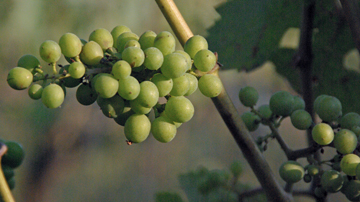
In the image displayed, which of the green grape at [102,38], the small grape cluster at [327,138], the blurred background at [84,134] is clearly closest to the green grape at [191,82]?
the green grape at [102,38]

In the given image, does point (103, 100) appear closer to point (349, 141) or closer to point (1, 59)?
point (349, 141)

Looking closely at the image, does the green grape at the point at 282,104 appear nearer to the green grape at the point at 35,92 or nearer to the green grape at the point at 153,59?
the green grape at the point at 153,59

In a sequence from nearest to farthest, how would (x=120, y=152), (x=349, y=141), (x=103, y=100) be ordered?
1. (x=103, y=100)
2. (x=349, y=141)
3. (x=120, y=152)

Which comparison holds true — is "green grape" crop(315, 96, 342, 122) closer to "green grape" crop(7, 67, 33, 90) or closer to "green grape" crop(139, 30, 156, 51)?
"green grape" crop(139, 30, 156, 51)

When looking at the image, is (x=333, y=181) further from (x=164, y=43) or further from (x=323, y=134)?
(x=164, y=43)

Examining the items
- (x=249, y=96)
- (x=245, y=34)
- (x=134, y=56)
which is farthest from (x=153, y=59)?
(x=245, y=34)

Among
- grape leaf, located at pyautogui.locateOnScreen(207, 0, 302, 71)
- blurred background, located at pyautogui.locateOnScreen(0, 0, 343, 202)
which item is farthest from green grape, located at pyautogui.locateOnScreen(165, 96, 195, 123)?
blurred background, located at pyautogui.locateOnScreen(0, 0, 343, 202)

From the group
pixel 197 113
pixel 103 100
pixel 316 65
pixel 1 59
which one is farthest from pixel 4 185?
pixel 1 59
